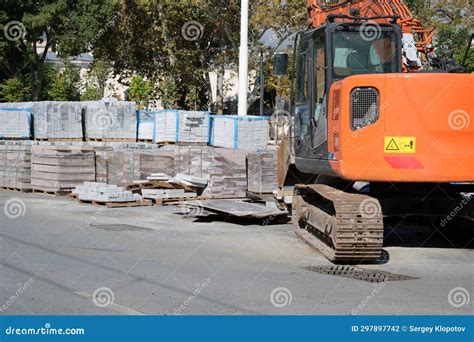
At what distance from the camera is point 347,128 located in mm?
11430

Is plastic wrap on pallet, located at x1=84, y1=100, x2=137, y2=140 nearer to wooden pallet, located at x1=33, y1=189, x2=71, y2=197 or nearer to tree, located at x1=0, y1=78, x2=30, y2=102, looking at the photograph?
wooden pallet, located at x1=33, y1=189, x2=71, y2=197

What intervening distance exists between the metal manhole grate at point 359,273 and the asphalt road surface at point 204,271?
14 cm

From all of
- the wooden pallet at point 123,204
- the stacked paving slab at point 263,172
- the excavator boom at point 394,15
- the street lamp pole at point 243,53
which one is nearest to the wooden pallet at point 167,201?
the wooden pallet at point 123,204

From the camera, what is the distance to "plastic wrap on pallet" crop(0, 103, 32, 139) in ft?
94.5

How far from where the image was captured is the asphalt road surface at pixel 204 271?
344 inches

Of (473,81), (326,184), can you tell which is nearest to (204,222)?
(326,184)

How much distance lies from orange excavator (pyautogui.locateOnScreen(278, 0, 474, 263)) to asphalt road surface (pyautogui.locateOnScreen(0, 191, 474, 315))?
29.0 inches

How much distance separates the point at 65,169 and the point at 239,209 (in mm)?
7393

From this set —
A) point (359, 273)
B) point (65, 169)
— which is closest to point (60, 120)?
point (65, 169)

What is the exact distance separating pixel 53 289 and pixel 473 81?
6.15 m

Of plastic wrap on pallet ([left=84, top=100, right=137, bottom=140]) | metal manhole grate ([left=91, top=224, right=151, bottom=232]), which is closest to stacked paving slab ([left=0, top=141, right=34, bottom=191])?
plastic wrap on pallet ([left=84, top=100, right=137, bottom=140])

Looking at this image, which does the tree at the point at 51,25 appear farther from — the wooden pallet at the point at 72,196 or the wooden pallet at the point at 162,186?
the wooden pallet at the point at 162,186

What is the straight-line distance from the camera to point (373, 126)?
1129cm

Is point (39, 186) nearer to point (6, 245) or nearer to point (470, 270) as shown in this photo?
point (6, 245)
